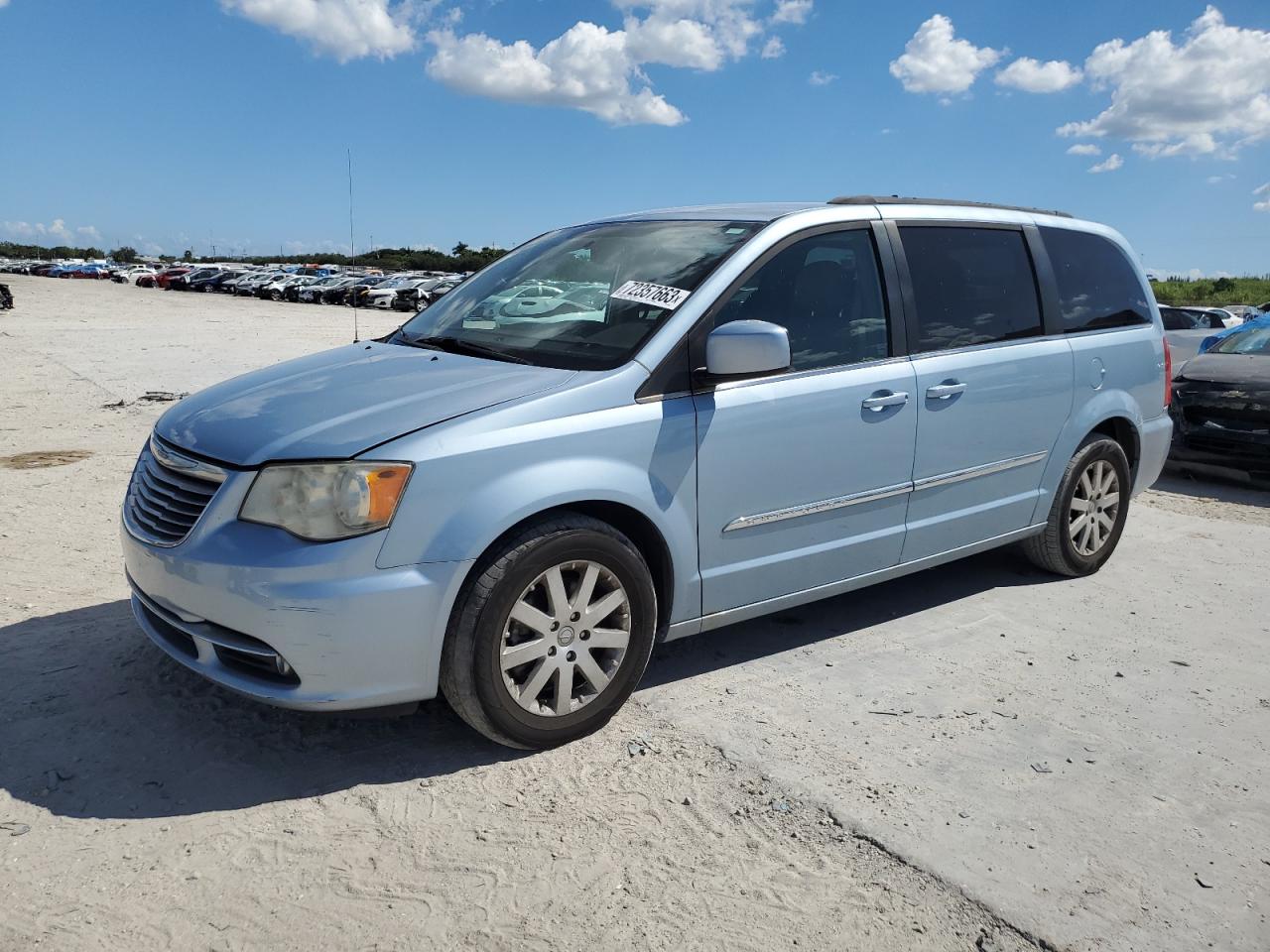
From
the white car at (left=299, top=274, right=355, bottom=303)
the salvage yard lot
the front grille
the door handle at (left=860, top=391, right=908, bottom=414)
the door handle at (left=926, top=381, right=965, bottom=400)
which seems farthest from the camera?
the white car at (left=299, top=274, right=355, bottom=303)

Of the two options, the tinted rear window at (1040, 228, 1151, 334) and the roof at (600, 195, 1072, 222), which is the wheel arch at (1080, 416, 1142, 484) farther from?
the roof at (600, 195, 1072, 222)

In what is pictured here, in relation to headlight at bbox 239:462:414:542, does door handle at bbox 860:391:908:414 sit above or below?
above

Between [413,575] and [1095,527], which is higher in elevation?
[413,575]

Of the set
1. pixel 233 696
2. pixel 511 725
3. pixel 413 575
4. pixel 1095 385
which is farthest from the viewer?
pixel 1095 385

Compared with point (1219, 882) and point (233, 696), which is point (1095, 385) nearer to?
point (1219, 882)

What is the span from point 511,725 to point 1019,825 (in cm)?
161

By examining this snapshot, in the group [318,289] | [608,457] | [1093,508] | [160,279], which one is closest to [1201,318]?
[1093,508]

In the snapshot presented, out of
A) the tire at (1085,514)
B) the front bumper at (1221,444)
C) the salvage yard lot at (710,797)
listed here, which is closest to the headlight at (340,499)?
the salvage yard lot at (710,797)

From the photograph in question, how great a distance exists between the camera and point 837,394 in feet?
13.3

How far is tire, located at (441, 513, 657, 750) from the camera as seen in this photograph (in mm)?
3195

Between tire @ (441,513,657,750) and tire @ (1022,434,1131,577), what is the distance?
9.19ft

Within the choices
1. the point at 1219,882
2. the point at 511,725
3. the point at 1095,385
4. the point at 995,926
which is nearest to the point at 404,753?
the point at 511,725

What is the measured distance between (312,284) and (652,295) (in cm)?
5191

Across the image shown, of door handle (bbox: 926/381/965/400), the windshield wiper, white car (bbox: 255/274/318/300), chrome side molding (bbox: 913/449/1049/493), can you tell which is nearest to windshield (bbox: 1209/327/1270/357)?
chrome side molding (bbox: 913/449/1049/493)
